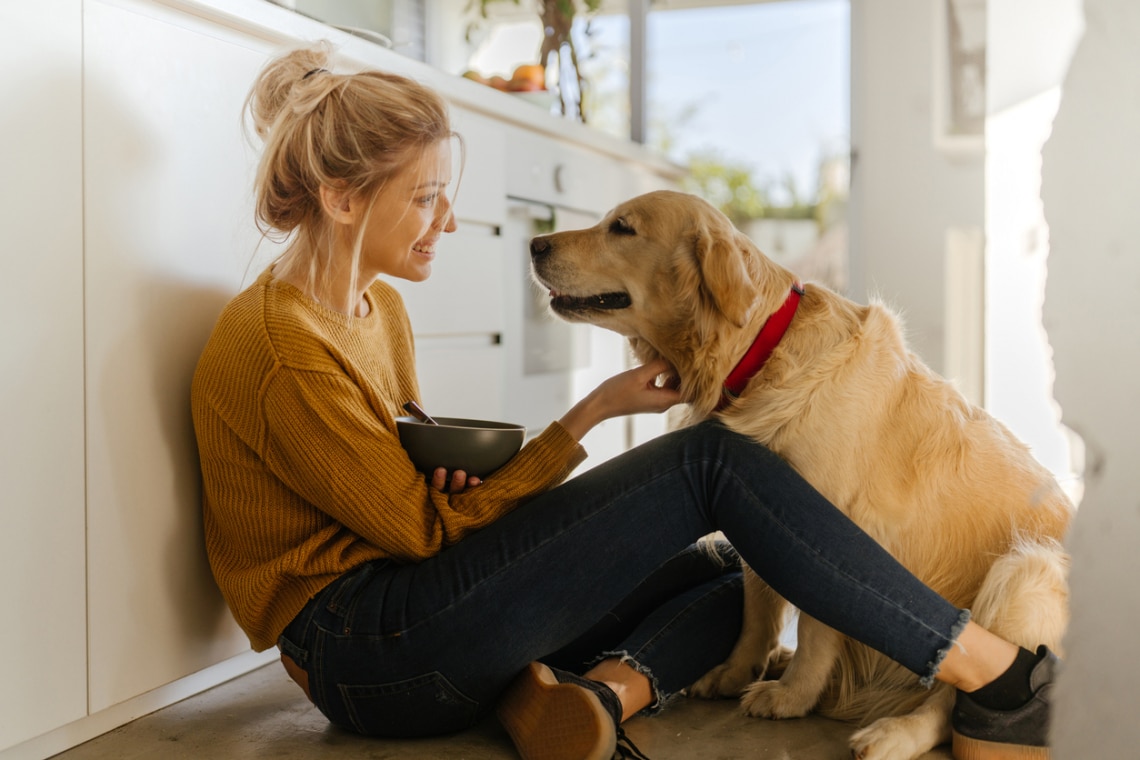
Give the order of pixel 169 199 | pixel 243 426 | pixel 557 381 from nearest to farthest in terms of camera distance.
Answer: pixel 243 426, pixel 169 199, pixel 557 381

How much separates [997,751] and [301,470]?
1031 mm

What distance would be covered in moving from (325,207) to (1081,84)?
103 cm

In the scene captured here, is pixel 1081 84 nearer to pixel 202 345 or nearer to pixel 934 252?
pixel 202 345

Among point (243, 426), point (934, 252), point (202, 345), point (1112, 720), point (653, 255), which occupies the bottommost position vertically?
point (1112, 720)

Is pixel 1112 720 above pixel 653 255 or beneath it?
beneath

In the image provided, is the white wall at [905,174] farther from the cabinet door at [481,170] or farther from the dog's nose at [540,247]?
the dog's nose at [540,247]

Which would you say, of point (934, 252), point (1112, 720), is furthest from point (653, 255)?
point (934, 252)

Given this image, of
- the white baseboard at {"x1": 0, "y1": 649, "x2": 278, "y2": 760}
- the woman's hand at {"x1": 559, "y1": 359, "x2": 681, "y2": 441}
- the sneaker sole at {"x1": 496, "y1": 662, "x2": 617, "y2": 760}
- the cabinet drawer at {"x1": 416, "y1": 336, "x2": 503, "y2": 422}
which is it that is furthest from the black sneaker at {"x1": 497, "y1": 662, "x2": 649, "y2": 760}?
the cabinet drawer at {"x1": 416, "y1": 336, "x2": 503, "y2": 422}

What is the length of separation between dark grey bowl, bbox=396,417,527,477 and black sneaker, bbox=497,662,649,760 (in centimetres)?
30

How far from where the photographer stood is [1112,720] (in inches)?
34.4

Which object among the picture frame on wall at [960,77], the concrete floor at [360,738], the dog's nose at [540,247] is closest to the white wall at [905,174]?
the picture frame on wall at [960,77]

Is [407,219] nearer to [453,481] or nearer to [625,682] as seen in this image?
[453,481]

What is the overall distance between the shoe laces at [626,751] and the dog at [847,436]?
28 cm

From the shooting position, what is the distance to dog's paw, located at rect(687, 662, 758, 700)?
1664 mm
